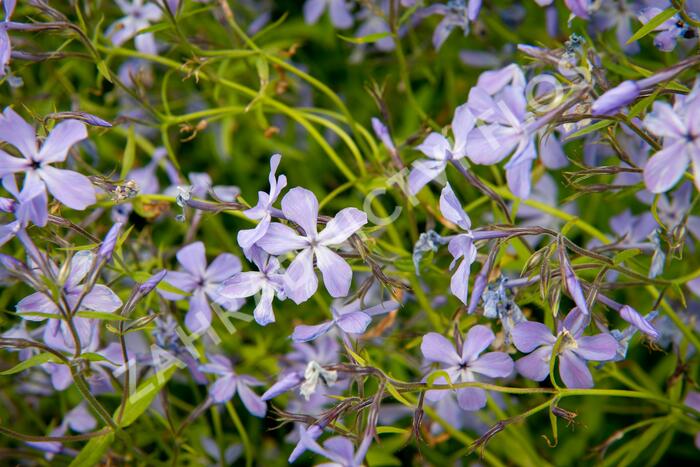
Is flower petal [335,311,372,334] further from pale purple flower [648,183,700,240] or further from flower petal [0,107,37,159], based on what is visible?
pale purple flower [648,183,700,240]

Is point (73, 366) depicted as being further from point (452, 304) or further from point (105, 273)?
point (452, 304)

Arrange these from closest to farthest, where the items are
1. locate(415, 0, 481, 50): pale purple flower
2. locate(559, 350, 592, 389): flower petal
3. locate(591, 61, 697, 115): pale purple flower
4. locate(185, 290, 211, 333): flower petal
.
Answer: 1. locate(591, 61, 697, 115): pale purple flower
2. locate(559, 350, 592, 389): flower petal
3. locate(185, 290, 211, 333): flower petal
4. locate(415, 0, 481, 50): pale purple flower

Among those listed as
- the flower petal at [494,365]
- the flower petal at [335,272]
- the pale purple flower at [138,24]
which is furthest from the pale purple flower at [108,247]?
the pale purple flower at [138,24]

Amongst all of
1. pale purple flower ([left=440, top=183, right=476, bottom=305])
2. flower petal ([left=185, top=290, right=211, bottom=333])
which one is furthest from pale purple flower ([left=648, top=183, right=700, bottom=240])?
flower petal ([left=185, top=290, right=211, bottom=333])

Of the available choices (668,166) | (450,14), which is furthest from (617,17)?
(668,166)

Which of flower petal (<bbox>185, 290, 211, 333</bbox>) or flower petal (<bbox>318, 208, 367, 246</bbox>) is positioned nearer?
flower petal (<bbox>318, 208, 367, 246</bbox>)

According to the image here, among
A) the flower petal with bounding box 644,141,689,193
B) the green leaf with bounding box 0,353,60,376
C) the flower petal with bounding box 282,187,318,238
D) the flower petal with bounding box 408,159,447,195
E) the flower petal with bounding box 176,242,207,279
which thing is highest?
the flower petal with bounding box 644,141,689,193

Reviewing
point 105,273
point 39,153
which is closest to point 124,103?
point 105,273
